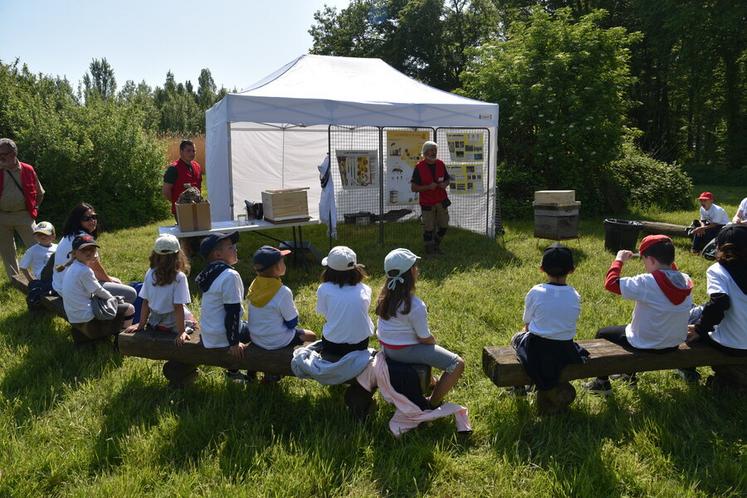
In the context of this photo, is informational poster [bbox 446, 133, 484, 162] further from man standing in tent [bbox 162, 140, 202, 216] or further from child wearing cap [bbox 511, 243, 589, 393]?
child wearing cap [bbox 511, 243, 589, 393]

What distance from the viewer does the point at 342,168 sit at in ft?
34.8

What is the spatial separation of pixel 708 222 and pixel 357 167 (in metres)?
6.35

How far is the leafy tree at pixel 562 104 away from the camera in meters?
12.5

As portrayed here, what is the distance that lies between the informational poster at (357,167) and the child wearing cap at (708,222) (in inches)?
235

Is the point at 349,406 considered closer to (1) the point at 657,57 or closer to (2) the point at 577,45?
(2) the point at 577,45

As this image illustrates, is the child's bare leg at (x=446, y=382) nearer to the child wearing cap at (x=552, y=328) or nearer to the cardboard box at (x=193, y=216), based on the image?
the child wearing cap at (x=552, y=328)

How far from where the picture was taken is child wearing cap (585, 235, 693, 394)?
11.1ft

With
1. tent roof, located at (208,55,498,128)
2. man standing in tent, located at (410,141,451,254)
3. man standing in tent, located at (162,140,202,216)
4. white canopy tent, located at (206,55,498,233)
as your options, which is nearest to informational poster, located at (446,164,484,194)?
white canopy tent, located at (206,55,498,233)

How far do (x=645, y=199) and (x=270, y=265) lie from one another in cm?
1294

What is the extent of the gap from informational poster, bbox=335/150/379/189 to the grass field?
6.64m

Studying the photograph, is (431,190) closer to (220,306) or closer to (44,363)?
(220,306)

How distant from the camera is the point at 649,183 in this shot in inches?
545

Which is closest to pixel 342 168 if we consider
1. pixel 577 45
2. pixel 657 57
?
pixel 577 45

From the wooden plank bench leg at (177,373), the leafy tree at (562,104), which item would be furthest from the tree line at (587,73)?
the wooden plank bench leg at (177,373)
